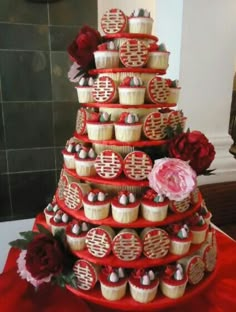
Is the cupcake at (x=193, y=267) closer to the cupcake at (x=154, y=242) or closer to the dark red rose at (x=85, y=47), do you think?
the cupcake at (x=154, y=242)

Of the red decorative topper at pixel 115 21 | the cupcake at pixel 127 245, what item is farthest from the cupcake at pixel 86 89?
the cupcake at pixel 127 245

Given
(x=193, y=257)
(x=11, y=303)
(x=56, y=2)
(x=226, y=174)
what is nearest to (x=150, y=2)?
(x=56, y=2)

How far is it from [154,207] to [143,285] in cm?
18

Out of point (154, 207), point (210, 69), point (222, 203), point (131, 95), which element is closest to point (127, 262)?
point (154, 207)

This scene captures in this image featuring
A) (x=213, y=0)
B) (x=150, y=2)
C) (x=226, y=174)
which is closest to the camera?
(x=213, y=0)

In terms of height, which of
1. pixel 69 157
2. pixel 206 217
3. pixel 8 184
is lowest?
pixel 8 184

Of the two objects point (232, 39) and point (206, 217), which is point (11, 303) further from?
point (232, 39)

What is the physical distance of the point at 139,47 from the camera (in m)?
0.71

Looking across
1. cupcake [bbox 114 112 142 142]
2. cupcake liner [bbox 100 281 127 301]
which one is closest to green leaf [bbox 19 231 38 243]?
cupcake liner [bbox 100 281 127 301]

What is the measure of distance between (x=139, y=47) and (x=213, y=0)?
90 centimetres

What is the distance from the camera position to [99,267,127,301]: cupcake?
2.22 ft

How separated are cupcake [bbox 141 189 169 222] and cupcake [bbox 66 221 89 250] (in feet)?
0.52

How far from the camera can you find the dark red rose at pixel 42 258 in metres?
0.67

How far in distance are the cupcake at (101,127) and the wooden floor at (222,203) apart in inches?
35.5
